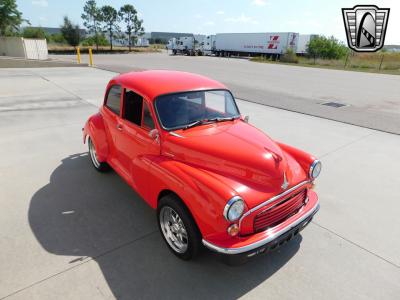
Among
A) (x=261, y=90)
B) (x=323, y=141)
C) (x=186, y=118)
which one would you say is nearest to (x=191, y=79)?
(x=186, y=118)

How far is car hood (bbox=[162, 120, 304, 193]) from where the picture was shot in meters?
2.69

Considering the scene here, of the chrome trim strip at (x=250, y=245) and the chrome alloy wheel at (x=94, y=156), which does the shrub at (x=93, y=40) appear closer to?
the chrome alloy wheel at (x=94, y=156)

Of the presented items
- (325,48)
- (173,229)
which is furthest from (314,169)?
(325,48)

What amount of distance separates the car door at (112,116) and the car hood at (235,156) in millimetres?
1267

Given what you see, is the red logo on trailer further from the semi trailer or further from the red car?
the red car

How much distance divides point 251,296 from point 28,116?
25.8ft

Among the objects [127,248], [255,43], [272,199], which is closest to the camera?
[272,199]

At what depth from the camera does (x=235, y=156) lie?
2.80 meters

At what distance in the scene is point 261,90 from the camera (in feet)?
43.1

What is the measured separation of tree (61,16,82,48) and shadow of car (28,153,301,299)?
54.5 m

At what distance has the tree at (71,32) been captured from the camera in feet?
161

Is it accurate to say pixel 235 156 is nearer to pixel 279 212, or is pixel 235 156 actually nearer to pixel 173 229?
pixel 279 212

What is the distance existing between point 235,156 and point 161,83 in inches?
56.5
